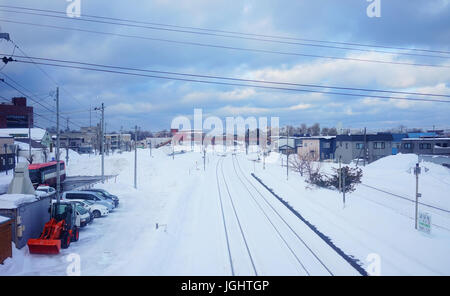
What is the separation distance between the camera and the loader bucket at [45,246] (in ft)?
33.6

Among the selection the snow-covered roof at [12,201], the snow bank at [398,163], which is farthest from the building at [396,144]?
the snow-covered roof at [12,201]

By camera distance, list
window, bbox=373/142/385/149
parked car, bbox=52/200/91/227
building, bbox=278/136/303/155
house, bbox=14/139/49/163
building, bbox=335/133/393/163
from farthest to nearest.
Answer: building, bbox=278/136/303/155, window, bbox=373/142/385/149, building, bbox=335/133/393/163, house, bbox=14/139/49/163, parked car, bbox=52/200/91/227

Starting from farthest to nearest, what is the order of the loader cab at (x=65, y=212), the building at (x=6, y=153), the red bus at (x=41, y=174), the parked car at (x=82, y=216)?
the building at (x=6, y=153)
the red bus at (x=41, y=174)
the parked car at (x=82, y=216)
the loader cab at (x=65, y=212)

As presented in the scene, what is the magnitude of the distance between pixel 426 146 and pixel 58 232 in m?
48.9

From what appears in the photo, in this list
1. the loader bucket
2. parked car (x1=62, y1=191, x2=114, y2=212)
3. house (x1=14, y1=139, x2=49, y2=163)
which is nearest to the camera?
the loader bucket

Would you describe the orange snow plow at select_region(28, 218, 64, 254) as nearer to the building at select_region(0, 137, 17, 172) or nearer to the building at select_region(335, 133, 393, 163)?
the building at select_region(0, 137, 17, 172)

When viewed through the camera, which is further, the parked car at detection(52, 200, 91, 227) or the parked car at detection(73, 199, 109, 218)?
the parked car at detection(73, 199, 109, 218)

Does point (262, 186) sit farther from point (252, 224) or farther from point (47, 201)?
point (47, 201)

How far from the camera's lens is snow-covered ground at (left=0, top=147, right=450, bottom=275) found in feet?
30.1

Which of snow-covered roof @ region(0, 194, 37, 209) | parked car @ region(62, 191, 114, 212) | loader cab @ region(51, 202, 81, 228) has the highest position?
snow-covered roof @ region(0, 194, 37, 209)

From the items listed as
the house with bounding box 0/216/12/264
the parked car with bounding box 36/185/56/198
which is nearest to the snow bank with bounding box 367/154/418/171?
the parked car with bounding box 36/185/56/198

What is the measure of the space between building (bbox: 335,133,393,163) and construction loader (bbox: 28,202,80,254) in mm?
44256

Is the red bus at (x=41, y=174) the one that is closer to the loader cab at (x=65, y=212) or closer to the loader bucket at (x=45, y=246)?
the loader cab at (x=65, y=212)
